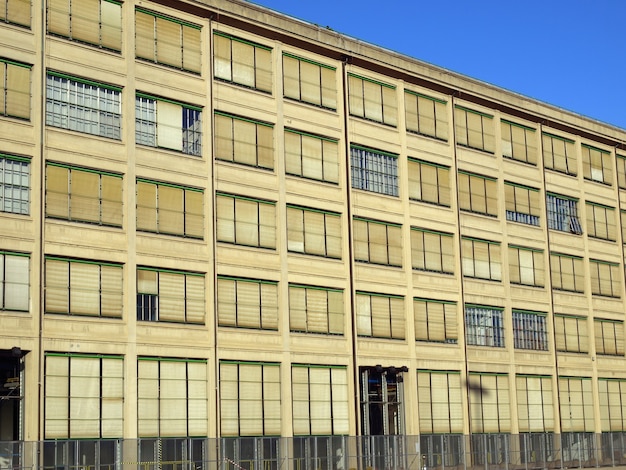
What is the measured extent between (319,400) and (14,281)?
17.7m

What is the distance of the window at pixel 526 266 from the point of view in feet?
222

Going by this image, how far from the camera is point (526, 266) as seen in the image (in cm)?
6875

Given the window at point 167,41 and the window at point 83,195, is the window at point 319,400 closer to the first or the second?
the window at point 83,195

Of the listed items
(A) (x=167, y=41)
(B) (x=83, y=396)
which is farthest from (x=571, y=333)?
(B) (x=83, y=396)

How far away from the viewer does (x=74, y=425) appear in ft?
148

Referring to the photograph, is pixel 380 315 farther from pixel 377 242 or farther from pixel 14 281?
pixel 14 281

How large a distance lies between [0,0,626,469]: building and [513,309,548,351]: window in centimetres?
20

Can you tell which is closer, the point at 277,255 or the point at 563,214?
the point at 277,255

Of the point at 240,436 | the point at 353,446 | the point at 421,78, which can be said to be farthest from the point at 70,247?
the point at 421,78

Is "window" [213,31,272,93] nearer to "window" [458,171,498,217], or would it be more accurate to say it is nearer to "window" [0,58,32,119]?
"window" [0,58,32,119]

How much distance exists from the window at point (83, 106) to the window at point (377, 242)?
1567 centimetres

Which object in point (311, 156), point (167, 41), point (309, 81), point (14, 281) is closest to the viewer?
point (14, 281)

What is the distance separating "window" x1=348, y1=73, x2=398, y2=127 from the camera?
2362 inches

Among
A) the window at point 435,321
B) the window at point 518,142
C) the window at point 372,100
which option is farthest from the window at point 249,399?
the window at point 518,142
